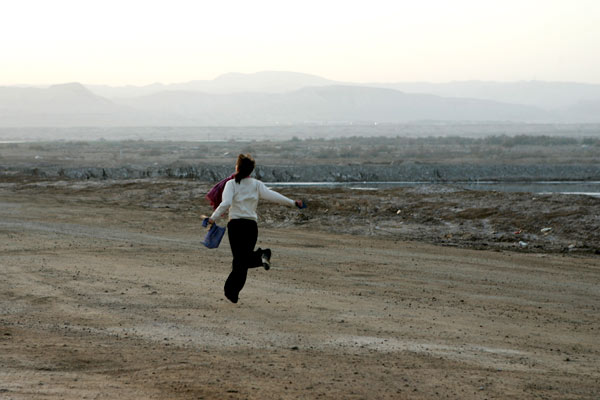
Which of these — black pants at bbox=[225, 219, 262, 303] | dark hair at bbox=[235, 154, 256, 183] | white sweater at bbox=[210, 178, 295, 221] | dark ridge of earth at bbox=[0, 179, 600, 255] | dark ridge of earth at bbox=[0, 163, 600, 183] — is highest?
dark hair at bbox=[235, 154, 256, 183]

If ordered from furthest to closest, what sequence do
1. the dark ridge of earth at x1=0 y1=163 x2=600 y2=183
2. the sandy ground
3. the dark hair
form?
the dark ridge of earth at x1=0 y1=163 x2=600 y2=183 < the dark hair < the sandy ground

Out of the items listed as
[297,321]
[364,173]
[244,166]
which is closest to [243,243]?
[244,166]

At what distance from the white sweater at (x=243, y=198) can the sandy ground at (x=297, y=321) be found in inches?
61.2

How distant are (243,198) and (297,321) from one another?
2062 mm

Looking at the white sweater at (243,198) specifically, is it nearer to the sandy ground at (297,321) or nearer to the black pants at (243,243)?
the black pants at (243,243)

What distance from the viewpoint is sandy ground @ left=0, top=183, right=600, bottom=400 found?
8.16 metres

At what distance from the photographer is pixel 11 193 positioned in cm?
3234

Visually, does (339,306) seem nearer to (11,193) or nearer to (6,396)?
(6,396)

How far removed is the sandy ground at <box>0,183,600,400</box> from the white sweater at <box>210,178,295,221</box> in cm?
155

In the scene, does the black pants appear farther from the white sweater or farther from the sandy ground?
the sandy ground

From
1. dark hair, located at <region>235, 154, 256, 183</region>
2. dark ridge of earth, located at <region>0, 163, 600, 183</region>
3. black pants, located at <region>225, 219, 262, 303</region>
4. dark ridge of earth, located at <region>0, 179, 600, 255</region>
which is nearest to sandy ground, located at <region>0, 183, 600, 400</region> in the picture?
black pants, located at <region>225, 219, 262, 303</region>

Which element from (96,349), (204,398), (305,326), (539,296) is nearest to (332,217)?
(539,296)

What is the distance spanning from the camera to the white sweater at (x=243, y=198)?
10.0 metres

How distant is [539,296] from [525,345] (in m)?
3.78
